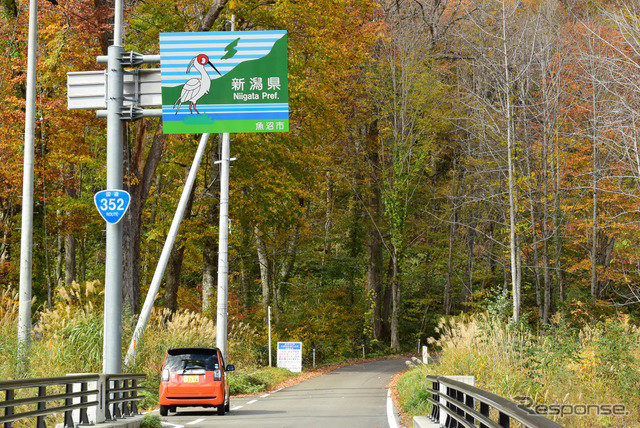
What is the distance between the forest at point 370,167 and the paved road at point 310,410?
416cm

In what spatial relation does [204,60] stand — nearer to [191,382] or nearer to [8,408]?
[191,382]

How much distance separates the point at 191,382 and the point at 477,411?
964 centimetres

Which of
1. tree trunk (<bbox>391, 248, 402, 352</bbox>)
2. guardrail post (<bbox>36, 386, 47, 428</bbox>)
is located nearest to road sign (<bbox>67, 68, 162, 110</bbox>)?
guardrail post (<bbox>36, 386, 47, 428</bbox>)

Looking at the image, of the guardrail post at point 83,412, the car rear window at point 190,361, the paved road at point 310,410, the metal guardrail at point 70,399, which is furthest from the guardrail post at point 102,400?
the car rear window at point 190,361

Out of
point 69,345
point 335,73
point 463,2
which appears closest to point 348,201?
point 463,2

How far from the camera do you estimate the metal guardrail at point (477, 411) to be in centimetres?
554

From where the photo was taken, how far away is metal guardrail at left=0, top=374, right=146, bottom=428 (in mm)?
8953

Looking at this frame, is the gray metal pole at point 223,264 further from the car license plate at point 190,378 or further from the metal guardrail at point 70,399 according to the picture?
the metal guardrail at point 70,399

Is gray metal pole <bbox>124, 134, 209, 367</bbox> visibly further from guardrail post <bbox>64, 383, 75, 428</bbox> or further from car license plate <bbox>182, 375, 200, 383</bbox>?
guardrail post <bbox>64, 383, 75, 428</bbox>

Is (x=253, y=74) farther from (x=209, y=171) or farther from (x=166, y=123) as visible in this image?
(x=209, y=171)

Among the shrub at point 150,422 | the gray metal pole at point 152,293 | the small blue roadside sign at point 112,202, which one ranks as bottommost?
the shrub at point 150,422

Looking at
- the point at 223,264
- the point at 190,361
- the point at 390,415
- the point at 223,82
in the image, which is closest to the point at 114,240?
the point at 223,82

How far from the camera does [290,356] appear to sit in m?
32.1

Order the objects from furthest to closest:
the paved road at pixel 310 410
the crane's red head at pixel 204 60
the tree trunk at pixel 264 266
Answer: the tree trunk at pixel 264 266 → the paved road at pixel 310 410 → the crane's red head at pixel 204 60
